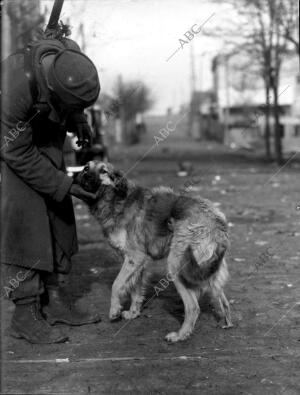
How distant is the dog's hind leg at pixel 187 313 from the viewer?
4.87 m

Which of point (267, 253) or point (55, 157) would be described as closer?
point (55, 157)

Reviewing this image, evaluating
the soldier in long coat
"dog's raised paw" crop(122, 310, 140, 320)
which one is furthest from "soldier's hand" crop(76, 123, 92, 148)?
"dog's raised paw" crop(122, 310, 140, 320)

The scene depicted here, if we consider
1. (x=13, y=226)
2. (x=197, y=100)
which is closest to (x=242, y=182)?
(x=13, y=226)

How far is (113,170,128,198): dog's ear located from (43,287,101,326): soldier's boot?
A: 1142mm

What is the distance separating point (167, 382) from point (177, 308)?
1835 millimetres

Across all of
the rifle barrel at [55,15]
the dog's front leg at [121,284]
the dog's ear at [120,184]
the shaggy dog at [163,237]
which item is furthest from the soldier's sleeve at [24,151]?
the rifle barrel at [55,15]

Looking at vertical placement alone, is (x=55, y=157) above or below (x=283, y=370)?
above

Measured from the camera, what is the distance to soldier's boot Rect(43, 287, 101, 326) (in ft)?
17.6

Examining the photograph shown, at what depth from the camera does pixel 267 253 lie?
8031 millimetres

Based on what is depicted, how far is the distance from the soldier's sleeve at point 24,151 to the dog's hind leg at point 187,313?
4.13 feet

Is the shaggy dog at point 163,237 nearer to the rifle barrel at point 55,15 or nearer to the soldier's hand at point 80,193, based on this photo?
the soldier's hand at point 80,193

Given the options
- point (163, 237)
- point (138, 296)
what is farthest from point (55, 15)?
point (138, 296)

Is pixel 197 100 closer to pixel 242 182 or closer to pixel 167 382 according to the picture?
pixel 242 182

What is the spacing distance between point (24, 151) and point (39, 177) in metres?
0.24
